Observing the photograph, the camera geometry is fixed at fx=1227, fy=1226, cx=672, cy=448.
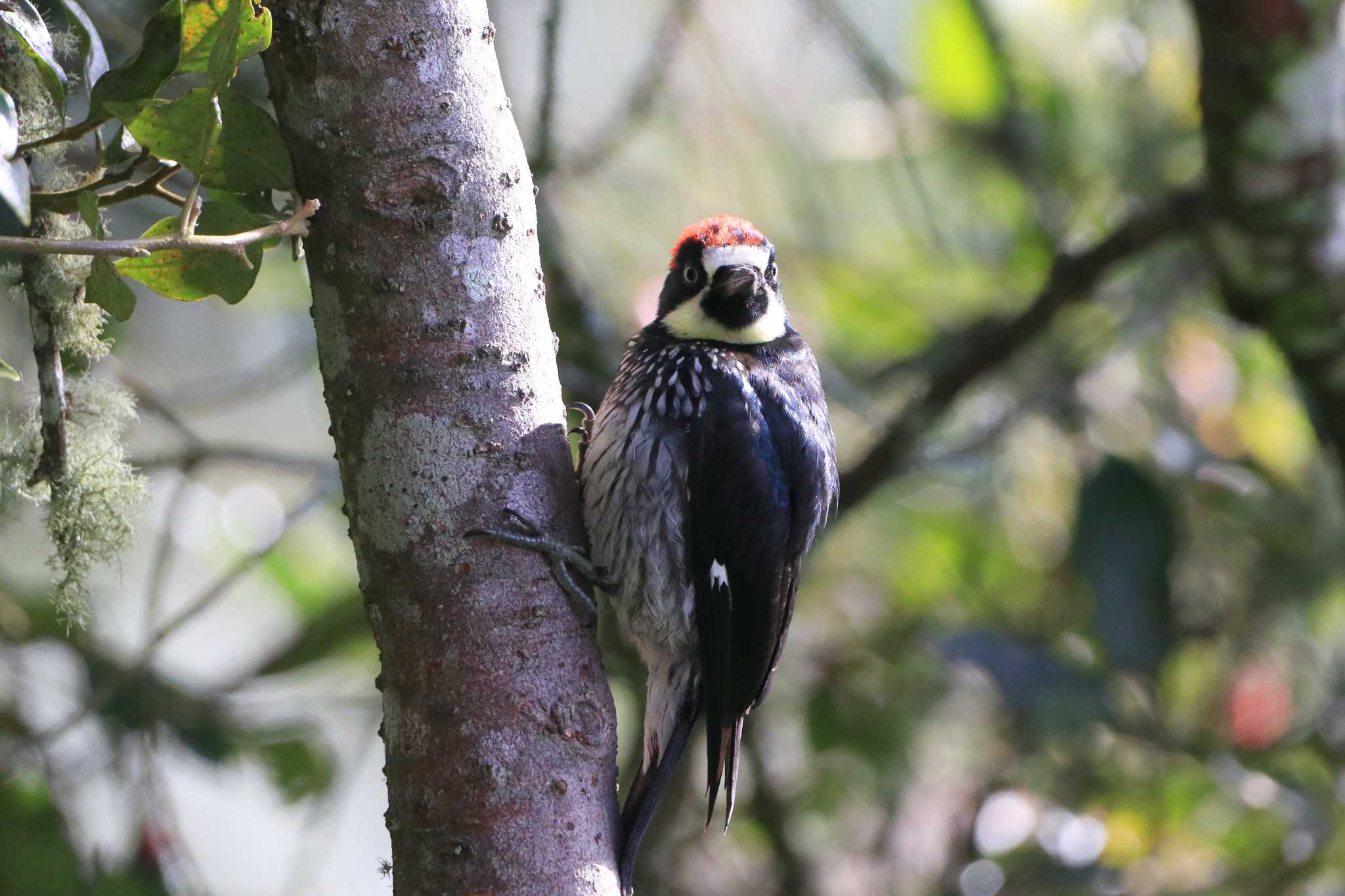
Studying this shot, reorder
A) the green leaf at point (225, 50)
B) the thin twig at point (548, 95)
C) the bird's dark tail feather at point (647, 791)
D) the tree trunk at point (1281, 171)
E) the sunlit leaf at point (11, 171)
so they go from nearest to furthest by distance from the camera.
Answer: the sunlit leaf at point (11, 171), the green leaf at point (225, 50), the bird's dark tail feather at point (647, 791), the thin twig at point (548, 95), the tree trunk at point (1281, 171)

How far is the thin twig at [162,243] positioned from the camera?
1.06 metres

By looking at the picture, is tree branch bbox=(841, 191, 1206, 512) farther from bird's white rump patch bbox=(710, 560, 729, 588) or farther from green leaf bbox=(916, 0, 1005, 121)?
bird's white rump patch bbox=(710, 560, 729, 588)

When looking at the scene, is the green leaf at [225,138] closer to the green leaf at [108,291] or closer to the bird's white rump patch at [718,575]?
the green leaf at [108,291]

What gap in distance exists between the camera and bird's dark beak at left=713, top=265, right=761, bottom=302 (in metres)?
2.43

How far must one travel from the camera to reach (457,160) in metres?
1.46

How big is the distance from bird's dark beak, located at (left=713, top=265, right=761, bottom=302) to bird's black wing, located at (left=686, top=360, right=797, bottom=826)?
359 millimetres

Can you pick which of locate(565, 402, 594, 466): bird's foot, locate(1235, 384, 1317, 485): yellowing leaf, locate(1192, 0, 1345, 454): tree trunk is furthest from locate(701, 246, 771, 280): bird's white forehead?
locate(1235, 384, 1317, 485): yellowing leaf

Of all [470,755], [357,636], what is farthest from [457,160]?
[357,636]

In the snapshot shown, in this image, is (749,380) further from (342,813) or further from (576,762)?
(342,813)

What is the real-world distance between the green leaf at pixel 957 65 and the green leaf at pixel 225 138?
9.04ft

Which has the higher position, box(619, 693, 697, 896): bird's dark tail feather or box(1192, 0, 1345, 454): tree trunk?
box(1192, 0, 1345, 454): tree trunk

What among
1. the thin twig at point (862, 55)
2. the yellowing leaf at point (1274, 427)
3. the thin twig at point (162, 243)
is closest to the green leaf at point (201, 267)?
the thin twig at point (162, 243)

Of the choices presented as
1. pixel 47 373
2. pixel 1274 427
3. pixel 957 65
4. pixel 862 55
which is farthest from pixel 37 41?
pixel 1274 427

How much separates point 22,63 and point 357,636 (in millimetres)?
2075
